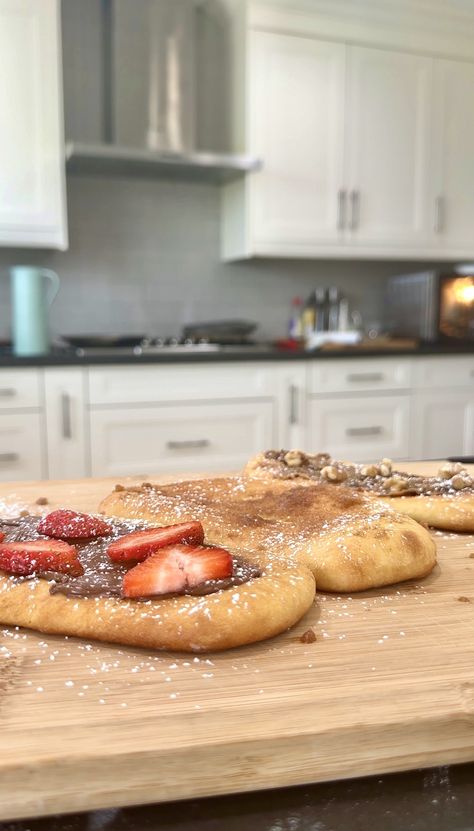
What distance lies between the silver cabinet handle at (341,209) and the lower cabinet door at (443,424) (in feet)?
2.93

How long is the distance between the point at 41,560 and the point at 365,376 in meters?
2.48

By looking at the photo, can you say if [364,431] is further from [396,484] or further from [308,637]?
[308,637]

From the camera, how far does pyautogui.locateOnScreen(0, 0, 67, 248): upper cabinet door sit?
2809 mm

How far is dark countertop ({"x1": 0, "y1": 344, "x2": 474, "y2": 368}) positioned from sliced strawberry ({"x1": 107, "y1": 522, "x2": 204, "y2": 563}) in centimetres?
191

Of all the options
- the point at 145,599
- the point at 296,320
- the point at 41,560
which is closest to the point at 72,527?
the point at 41,560

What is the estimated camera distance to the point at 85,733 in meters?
0.58

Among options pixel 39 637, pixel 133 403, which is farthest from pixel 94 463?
pixel 39 637

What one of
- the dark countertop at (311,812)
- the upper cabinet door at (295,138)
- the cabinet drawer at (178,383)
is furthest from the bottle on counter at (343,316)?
the dark countertop at (311,812)

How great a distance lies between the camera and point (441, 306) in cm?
342

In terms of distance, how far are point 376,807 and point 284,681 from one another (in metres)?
0.14

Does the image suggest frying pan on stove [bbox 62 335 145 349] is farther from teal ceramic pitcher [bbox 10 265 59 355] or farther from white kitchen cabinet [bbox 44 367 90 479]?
white kitchen cabinet [bbox 44 367 90 479]

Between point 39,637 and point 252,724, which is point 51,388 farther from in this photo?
point 252,724

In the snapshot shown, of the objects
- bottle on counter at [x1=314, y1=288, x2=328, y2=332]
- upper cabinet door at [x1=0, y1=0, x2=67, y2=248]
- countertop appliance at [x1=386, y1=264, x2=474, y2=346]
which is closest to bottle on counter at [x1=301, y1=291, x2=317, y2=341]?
bottle on counter at [x1=314, y1=288, x2=328, y2=332]

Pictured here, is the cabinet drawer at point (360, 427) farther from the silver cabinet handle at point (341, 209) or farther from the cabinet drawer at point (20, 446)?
the cabinet drawer at point (20, 446)
